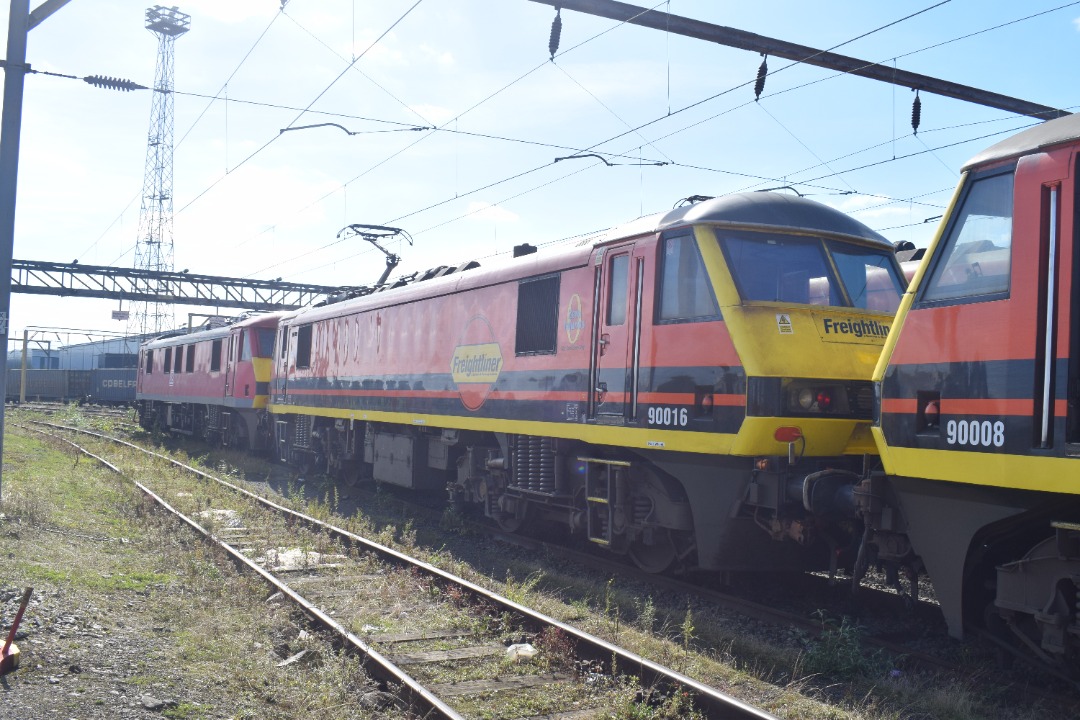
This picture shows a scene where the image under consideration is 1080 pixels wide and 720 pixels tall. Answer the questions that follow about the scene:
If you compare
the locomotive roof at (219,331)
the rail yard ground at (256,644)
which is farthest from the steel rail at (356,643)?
the locomotive roof at (219,331)

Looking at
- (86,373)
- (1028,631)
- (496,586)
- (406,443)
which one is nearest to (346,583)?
(496,586)

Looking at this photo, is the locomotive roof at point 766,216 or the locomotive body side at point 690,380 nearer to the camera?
the locomotive body side at point 690,380

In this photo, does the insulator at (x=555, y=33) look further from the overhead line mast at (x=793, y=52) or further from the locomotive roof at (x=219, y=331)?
the locomotive roof at (x=219, y=331)

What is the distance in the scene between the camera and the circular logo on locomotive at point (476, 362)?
11477 mm

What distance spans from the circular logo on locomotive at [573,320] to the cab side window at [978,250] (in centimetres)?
433

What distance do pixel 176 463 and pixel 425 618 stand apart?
567 inches

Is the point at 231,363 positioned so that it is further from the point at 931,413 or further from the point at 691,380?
the point at 931,413

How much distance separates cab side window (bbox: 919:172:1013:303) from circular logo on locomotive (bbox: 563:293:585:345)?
14.2ft

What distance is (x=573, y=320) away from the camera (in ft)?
32.2

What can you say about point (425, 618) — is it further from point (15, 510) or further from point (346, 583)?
point (15, 510)

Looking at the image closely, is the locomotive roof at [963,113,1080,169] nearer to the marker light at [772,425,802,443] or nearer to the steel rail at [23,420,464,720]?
the marker light at [772,425,802,443]

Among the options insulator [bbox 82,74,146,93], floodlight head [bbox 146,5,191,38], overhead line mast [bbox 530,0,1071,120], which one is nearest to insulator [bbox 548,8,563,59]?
overhead line mast [bbox 530,0,1071,120]

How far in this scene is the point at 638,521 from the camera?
891 cm

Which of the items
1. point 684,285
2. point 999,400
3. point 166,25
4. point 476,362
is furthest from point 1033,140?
point 166,25
